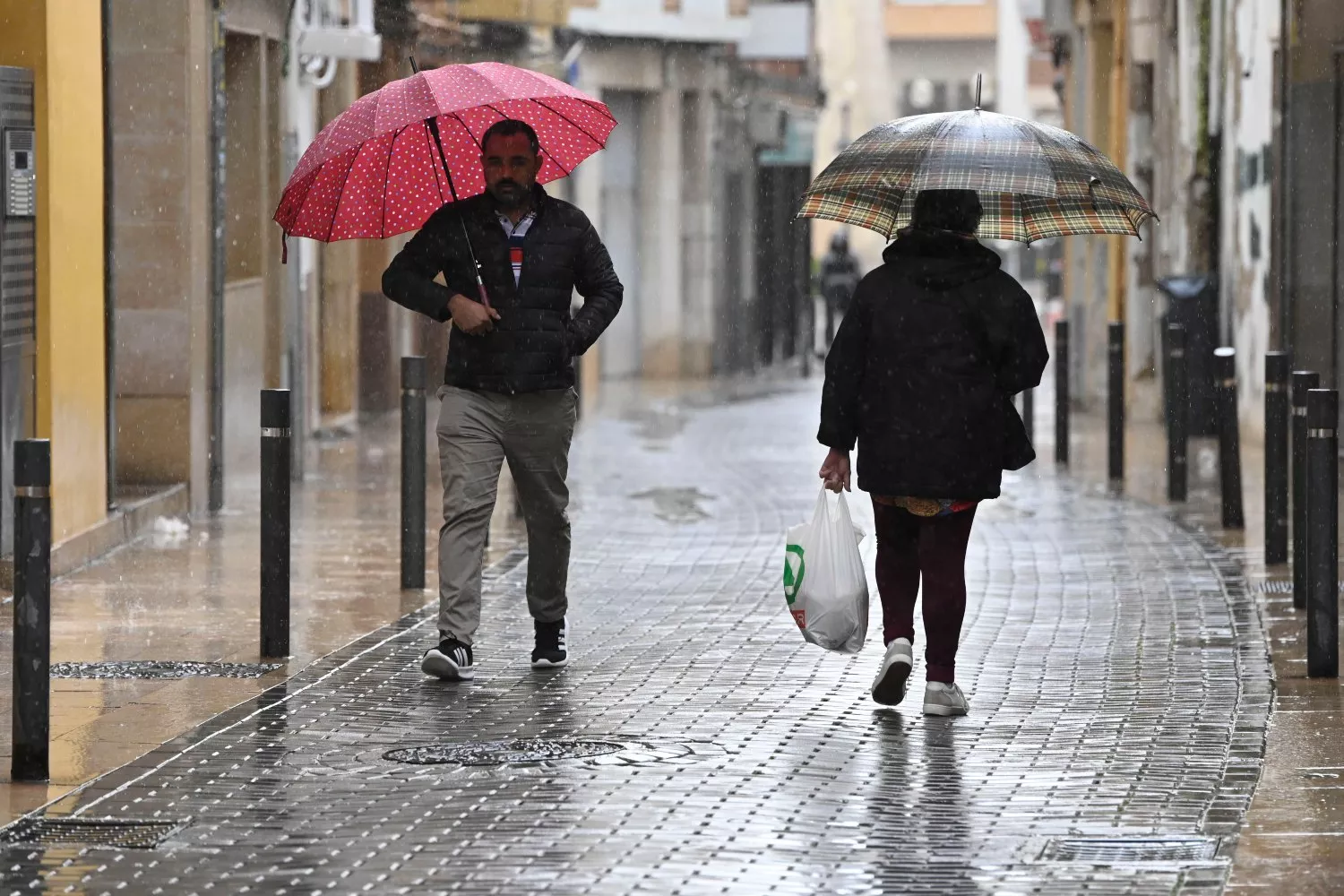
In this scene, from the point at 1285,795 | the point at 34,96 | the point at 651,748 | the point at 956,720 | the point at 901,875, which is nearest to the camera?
the point at 901,875

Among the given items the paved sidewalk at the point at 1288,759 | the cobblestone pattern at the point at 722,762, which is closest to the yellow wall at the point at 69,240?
the cobblestone pattern at the point at 722,762

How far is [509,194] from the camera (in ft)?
29.9

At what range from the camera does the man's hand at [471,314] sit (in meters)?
8.98

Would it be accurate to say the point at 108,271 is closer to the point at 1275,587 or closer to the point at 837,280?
the point at 1275,587

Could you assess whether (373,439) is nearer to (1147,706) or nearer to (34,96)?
(34,96)

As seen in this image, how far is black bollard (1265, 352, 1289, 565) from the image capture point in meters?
12.1

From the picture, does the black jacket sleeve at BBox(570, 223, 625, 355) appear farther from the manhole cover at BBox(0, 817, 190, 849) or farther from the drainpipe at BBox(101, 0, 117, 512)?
the drainpipe at BBox(101, 0, 117, 512)

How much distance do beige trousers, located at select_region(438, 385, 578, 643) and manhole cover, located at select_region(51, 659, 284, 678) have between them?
0.77 metres

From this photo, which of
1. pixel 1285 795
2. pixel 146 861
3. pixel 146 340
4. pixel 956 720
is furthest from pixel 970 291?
pixel 146 340

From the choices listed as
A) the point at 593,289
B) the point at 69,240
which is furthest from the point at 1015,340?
the point at 69,240

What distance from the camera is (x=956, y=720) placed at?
828cm

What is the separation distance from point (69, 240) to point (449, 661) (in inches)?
183

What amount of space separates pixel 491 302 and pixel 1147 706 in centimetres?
251

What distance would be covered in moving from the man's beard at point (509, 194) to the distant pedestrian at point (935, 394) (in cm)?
132
